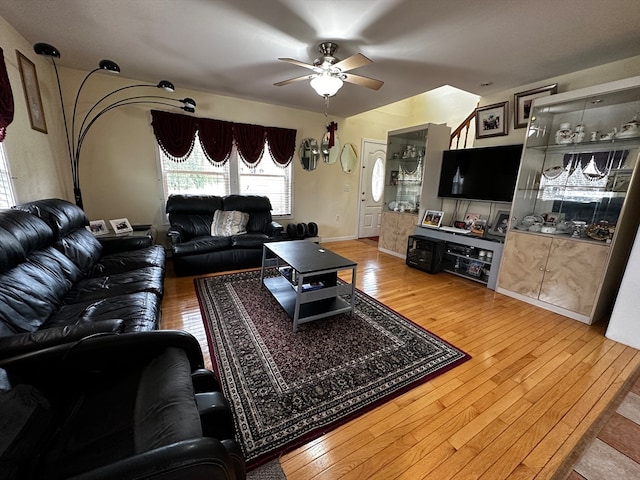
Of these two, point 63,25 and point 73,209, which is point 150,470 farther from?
point 63,25

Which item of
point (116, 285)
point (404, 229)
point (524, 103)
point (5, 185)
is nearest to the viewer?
point (116, 285)

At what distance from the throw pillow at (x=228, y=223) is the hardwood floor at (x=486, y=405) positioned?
128cm

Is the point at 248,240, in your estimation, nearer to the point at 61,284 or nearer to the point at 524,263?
the point at 61,284

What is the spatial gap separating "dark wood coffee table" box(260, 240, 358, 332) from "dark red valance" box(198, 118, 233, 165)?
2063mm

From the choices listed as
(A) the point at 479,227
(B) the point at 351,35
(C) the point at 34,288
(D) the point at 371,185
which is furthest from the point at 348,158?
(C) the point at 34,288

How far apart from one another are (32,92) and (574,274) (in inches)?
225

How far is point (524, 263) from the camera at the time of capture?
2.95 metres

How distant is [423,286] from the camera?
3.31 m

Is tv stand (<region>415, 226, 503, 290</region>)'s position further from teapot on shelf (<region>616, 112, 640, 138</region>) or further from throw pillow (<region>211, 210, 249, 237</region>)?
throw pillow (<region>211, 210, 249, 237</region>)

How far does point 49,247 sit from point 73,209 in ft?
2.29

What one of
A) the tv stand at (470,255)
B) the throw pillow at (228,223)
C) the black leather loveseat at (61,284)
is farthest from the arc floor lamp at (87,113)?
the tv stand at (470,255)

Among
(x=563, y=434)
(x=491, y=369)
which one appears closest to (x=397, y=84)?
(x=491, y=369)

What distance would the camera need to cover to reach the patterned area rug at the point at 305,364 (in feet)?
4.67

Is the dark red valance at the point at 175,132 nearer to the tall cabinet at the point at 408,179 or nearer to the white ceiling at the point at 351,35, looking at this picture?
the white ceiling at the point at 351,35
